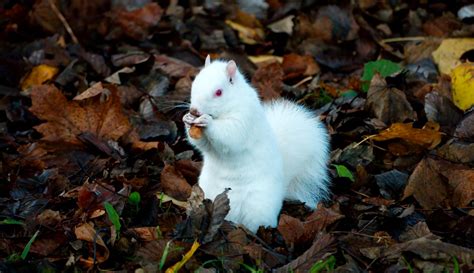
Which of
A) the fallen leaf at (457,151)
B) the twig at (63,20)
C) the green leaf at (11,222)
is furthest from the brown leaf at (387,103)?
the twig at (63,20)

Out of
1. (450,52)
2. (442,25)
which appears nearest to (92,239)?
(450,52)

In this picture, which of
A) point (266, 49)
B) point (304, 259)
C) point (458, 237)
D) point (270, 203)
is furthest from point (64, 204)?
point (266, 49)

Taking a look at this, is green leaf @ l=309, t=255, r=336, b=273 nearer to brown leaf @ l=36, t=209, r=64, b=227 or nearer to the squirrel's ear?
the squirrel's ear

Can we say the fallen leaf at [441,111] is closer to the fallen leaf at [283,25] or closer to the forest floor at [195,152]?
the forest floor at [195,152]

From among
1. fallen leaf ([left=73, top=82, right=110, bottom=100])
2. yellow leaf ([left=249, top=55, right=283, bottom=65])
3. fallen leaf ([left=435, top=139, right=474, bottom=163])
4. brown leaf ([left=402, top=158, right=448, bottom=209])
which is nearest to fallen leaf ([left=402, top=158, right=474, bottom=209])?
brown leaf ([left=402, top=158, right=448, bottom=209])

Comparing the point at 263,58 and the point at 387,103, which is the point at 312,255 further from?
the point at 263,58
